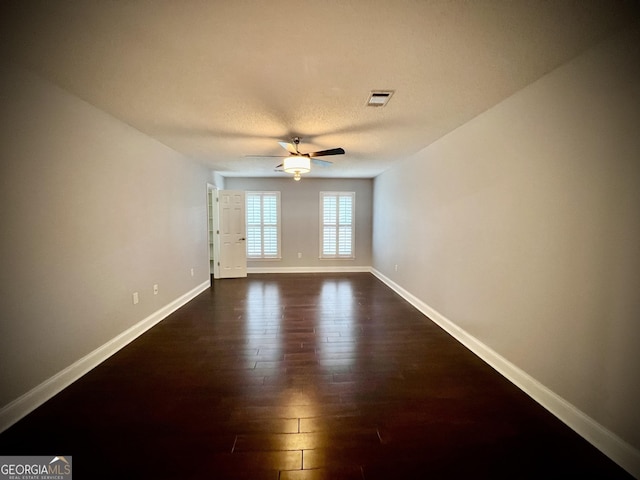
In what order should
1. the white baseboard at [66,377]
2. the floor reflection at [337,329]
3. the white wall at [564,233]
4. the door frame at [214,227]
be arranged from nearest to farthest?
the white wall at [564,233] < the white baseboard at [66,377] < the floor reflection at [337,329] < the door frame at [214,227]

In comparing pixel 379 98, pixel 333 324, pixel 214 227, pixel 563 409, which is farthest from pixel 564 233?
pixel 214 227

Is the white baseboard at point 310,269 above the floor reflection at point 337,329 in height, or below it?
above

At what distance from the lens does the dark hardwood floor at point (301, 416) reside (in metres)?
1.42

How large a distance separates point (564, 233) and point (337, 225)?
5235mm

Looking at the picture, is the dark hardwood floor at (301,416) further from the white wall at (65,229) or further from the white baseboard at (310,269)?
the white baseboard at (310,269)

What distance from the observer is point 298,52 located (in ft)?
5.37

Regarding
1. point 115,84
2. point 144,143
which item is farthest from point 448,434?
point 144,143

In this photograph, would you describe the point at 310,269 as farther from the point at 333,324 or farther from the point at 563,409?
the point at 563,409

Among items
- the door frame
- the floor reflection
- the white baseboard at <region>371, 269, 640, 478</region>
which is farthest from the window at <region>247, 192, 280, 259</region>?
A: the white baseboard at <region>371, 269, 640, 478</region>

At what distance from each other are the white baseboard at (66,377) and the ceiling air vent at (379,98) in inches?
133

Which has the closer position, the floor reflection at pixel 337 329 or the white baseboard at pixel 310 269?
the floor reflection at pixel 337 329

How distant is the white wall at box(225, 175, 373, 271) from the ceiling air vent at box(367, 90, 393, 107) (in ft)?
14.3

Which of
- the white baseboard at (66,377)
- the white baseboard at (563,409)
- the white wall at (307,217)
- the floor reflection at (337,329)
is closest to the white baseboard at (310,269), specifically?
the white wall at (307,217)

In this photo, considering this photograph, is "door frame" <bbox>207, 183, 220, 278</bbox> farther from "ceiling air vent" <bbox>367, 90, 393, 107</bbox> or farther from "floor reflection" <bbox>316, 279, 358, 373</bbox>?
"ceiling air vent" <bbox>367, 90, 393, 107</bbox>
